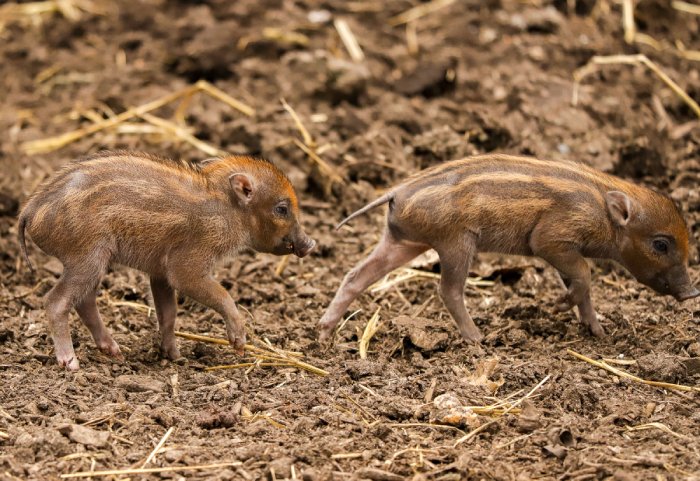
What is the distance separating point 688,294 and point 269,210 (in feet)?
9.32

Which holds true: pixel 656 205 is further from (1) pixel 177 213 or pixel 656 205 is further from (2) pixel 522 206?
(1) pixel 177 213

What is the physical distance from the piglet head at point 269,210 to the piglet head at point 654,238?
2.07 metres

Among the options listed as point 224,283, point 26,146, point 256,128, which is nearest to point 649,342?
point 224,283

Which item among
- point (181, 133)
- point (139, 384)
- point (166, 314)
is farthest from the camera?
point (181, 133)

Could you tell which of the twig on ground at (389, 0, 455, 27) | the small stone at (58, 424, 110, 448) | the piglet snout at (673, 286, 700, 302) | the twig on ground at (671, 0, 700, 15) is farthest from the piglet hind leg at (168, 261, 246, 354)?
the twig on ground at (671, 0, 700, 15)

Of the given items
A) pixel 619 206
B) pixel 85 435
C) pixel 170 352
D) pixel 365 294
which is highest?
pixel 619 206

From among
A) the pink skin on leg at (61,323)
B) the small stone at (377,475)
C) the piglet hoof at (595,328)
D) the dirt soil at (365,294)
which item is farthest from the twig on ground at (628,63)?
the small stone at (377,475)

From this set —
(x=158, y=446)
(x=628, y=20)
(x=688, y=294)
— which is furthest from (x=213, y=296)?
(x=628, y=20)

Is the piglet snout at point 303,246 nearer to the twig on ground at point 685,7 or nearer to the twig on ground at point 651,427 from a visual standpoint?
the twig on ground at point 651,427

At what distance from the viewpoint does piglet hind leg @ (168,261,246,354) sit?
6.94 meters

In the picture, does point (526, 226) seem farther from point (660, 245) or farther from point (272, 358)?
point (272, 358)

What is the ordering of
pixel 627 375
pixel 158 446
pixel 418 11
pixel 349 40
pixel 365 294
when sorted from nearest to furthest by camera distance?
pixel 158 446, pixel 627 375, pixel 365 294, pixel 349 40, pixel 418 11

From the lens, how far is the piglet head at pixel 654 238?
24.6 ft

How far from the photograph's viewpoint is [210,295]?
275 inches
